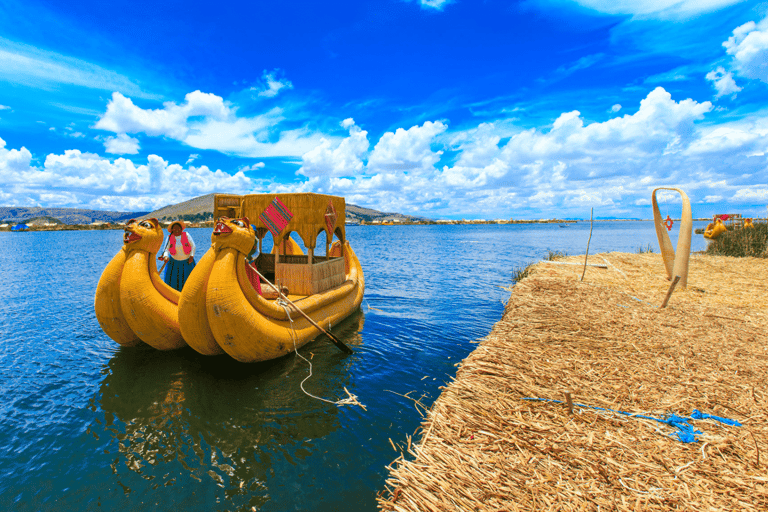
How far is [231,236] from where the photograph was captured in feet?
23.1

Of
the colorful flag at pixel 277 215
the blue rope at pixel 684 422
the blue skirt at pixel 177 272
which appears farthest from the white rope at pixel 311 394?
the blue rope at pixel 684 422

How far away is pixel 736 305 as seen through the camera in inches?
365

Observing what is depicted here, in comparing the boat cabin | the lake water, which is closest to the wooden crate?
the boat cabin

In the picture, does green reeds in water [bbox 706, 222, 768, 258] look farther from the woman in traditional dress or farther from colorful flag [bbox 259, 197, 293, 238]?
the woman in traditional dress

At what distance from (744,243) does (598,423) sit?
2773cm

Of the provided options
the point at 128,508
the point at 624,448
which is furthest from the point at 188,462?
the point at 624,448

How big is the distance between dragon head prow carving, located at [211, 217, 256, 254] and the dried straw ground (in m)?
5.05

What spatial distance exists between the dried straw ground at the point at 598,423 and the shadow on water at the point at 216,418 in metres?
1.91

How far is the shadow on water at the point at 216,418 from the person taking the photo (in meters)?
4.86

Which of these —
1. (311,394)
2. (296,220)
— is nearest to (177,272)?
(296,220)

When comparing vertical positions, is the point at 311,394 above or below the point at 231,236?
below

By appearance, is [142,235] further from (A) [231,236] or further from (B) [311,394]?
(B) [311,394]

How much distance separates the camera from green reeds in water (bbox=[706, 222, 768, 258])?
2108 cm

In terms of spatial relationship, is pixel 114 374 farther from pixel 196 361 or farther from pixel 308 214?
Result: pixel 308 214
